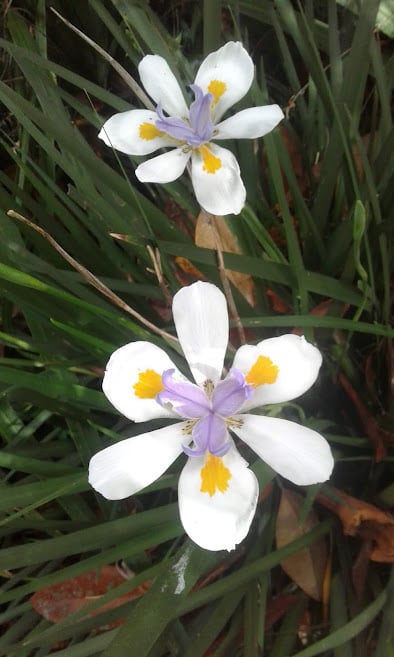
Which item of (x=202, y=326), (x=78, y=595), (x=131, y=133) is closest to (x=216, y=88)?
(x=131, y=133)

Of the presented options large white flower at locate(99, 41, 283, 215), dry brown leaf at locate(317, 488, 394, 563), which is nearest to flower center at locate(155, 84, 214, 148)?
large white flower at locate(99, 41, 283, 215)

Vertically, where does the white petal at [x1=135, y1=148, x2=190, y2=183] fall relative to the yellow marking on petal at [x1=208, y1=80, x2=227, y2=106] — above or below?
below

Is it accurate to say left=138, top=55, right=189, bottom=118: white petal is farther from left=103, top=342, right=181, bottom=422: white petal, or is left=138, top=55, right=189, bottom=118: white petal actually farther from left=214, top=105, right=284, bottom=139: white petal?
left=103, top=342, right=181, bottom=422: white petal

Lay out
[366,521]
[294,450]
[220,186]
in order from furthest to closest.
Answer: [366,521], [220,186], [294,450]

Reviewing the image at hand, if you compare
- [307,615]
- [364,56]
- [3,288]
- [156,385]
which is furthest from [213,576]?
[364,56]

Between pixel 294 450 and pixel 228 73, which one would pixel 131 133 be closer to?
pixel 228 73

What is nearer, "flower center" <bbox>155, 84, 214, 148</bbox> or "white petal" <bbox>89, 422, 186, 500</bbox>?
"white petal" <bbox>89, 422, 186, 500</bbox>

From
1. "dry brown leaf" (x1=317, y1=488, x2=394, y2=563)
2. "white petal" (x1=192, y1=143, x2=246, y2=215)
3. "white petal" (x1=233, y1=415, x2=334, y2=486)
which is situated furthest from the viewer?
"dry brown leaf" (x1=317, y1=488, x2=394, y2=563)
